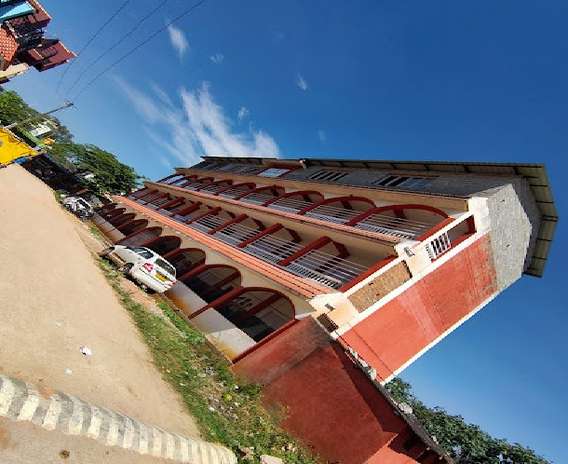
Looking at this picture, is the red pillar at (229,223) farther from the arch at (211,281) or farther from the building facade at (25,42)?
the building facade at (25,42)

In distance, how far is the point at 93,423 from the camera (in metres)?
5.55

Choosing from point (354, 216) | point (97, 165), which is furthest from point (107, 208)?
point (354, 216)

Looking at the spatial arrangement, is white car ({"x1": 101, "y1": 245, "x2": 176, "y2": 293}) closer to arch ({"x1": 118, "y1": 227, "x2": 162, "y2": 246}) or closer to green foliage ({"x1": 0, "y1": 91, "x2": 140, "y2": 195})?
arch ({"x1": 118, "y1": 227, "x2": 162, "y2": 246})

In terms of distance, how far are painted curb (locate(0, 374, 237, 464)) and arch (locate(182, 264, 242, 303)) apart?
1017 cm

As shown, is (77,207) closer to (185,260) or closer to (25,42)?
(185,260)

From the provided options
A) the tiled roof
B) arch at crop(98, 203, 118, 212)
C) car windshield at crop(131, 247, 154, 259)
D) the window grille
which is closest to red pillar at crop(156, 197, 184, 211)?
arch at crop(98, 203, 118, 212)

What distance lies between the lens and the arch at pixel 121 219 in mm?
28328

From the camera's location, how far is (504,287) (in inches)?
723

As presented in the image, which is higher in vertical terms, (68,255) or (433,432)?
(433,432)

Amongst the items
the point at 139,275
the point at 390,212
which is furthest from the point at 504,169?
the point at 139,275

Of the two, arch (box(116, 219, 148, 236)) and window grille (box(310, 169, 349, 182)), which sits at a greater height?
window grille (box(310, 169, 349, 182))

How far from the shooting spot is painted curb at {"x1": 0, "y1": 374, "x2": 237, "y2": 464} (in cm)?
488

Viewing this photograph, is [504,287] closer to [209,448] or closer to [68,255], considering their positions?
[209,448]

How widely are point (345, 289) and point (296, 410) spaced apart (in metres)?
4.03
